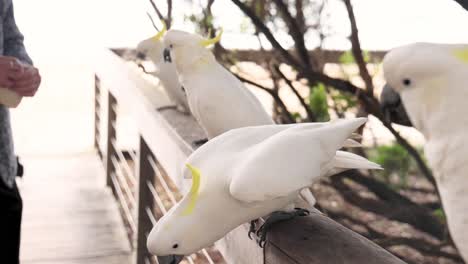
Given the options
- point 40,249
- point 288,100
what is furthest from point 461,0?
point 288,100

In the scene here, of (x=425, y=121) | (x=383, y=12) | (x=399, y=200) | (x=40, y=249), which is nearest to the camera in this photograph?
(x=425, y=121)

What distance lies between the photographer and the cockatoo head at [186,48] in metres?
0.99

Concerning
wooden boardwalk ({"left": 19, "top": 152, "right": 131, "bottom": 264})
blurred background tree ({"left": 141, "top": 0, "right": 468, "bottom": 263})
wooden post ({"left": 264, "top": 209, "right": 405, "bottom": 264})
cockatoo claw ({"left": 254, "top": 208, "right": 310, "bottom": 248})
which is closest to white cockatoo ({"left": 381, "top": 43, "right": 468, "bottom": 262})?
wooden post ({"left": 264, "top": 209, "right": 405, "bottom": 264})

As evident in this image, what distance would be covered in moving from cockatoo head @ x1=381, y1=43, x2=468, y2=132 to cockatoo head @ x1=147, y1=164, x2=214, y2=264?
21cm

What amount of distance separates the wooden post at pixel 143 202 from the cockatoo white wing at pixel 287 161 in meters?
1.13

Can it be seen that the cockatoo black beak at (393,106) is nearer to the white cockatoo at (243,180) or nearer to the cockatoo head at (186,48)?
the white cockatoo at (243,180)

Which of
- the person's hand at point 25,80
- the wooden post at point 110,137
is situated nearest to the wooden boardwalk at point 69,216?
the wooden post at point 110,137

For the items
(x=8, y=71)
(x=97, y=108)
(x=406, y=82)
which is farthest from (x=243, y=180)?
(x=97, y=108)

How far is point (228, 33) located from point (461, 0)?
1.19 metres

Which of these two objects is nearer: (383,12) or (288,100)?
(383,12)

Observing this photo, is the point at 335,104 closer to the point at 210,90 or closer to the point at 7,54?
the point at 210,90

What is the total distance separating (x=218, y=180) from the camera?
60cm

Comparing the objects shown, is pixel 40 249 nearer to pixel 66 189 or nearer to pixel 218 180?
pixel 66 189

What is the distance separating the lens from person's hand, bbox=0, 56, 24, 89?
3.64ft
